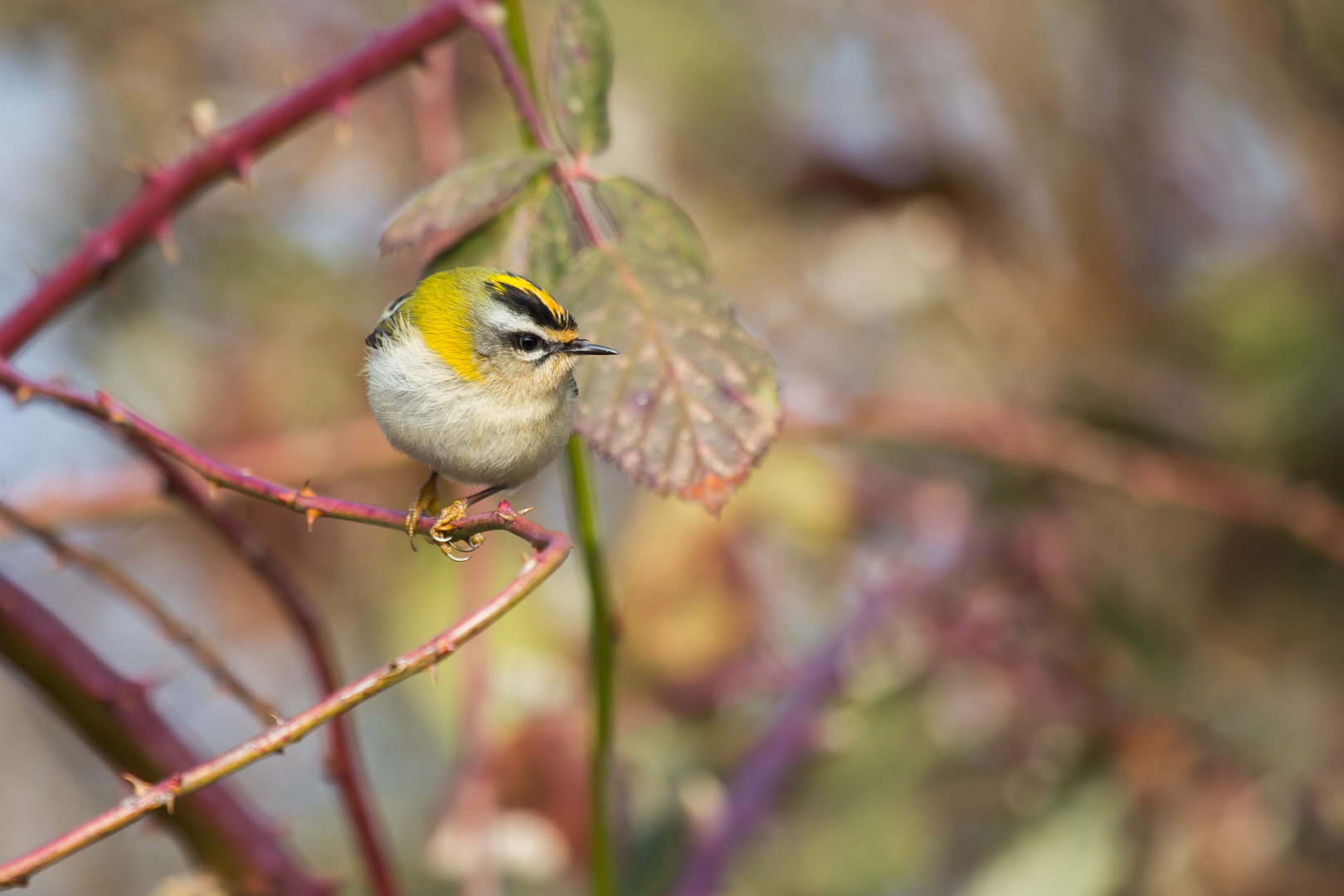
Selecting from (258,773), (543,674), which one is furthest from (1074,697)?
(258,773)

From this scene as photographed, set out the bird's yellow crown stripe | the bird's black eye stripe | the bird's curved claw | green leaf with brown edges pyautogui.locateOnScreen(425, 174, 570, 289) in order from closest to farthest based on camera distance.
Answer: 1. the bird's curved claw
2. green leaf with brown edges pyautogui.locateOnScreen(425, 174, 570, 289)
3. the bird's yellow crown stripe
4. the bird's black eye stripe

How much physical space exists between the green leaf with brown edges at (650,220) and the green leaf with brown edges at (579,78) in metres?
0.05

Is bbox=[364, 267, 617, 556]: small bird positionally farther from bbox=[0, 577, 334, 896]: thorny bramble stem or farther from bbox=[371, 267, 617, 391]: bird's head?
bbox=[0, 577, 334, 896]: thorny bramble stem

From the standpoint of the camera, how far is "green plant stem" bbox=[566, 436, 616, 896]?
46.4 inches

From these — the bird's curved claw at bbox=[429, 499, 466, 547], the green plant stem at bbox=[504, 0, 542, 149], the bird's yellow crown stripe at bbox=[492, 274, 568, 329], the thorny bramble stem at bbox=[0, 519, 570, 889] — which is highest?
the bird's yellow crown stripe at bbox=[492, 274, 568, 329]

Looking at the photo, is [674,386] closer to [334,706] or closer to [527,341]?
[334,706]

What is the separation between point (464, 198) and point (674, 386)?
26 centimetres

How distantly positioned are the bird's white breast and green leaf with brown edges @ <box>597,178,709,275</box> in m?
0.19

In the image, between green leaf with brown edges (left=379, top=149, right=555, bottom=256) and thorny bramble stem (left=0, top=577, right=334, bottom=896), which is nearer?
green leaf with brown edges (left=379, top=149, right=555, bottom=256)

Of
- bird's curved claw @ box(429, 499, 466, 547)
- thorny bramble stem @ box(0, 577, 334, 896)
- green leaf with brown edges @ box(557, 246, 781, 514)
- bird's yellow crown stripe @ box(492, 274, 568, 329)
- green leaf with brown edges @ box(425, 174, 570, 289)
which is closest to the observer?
bird's curved claw @ box(429, 499, 466, 547)

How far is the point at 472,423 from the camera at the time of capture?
124 cm

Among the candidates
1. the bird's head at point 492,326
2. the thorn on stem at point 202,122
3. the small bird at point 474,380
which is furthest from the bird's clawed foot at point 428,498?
the thorn on stem at point 202,122

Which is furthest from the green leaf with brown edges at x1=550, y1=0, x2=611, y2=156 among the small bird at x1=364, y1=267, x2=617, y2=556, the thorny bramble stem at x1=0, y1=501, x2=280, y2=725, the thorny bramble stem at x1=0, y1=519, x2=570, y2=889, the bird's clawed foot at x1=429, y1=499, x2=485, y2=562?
the thorny bramble stem at x1=0, y1=501, x2=280, y2=725

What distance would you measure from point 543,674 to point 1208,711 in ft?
4.54
